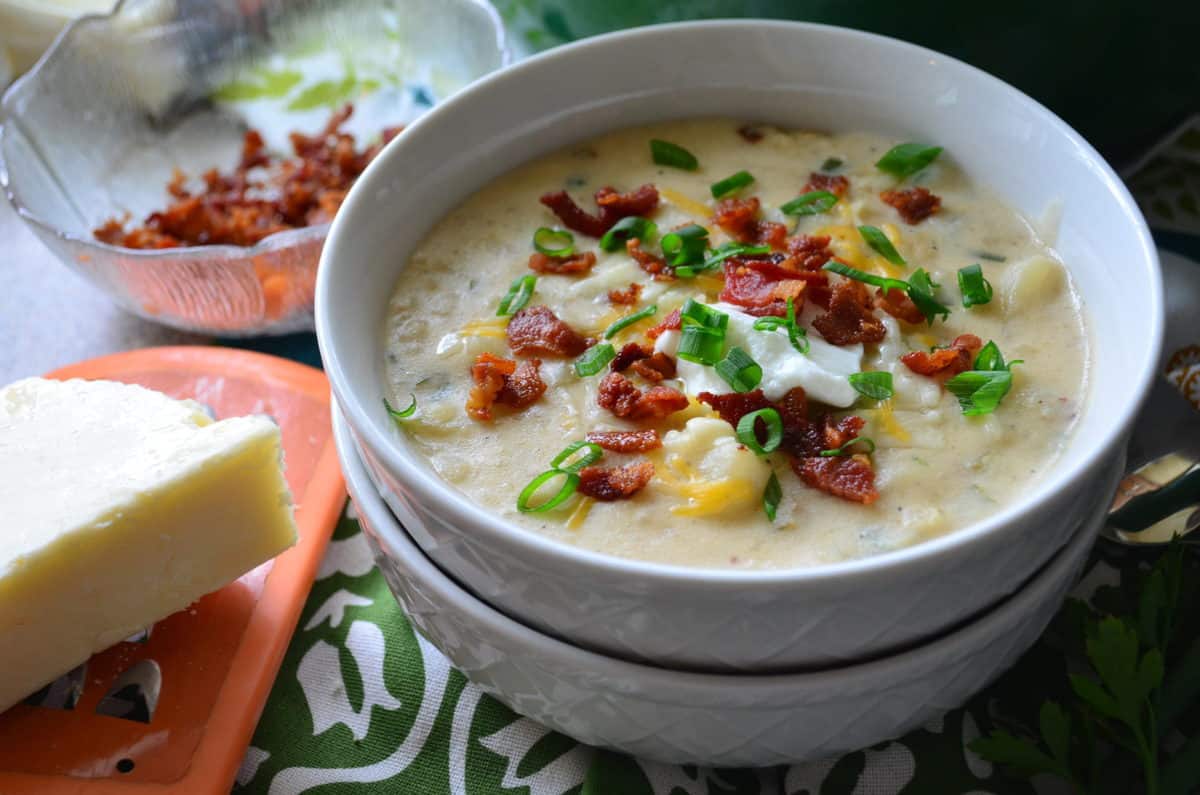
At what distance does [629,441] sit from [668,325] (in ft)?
0.88

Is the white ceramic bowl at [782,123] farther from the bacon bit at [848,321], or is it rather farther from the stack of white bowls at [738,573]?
the bacon bit at [848,321]

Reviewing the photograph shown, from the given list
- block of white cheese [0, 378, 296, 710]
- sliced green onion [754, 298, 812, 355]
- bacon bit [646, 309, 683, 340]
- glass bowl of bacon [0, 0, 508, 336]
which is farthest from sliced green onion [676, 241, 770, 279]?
glass bowl of bacon [0, 0, 508, 336]

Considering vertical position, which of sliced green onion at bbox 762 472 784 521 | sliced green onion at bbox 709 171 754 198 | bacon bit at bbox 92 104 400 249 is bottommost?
bacon bit at bbox 92 104 400 249

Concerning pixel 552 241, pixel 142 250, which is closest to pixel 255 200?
pixel 142 250

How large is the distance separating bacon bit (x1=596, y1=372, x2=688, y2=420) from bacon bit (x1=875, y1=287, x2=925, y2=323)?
1.40 ft

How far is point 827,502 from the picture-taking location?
1913 millimetres

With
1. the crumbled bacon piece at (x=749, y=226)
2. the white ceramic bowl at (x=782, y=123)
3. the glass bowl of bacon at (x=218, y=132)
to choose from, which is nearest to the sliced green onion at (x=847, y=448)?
the white ceramic bowl at (x=782, y=123)

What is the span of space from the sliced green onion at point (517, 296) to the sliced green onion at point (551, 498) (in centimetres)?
45

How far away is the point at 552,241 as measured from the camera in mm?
2447

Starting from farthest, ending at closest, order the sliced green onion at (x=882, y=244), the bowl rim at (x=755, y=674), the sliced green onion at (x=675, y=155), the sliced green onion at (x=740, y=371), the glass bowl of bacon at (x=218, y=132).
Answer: the glass bowl of bacon at (x=218, y=132)
the sliced green onion at (x=675, y=155)
the sliced green onion at (x=882, y=244)
the sliced green onion at (x=740, y=371)
the bowl rim at (x=755, y=674)

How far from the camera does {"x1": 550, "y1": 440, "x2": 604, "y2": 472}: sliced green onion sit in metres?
1.97

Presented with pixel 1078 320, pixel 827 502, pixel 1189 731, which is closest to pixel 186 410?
pixel 827 502

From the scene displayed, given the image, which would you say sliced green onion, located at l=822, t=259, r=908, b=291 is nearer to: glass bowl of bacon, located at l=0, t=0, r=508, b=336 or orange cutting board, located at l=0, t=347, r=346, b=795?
orange cutting board, located at l=0, t=347, r=346, b=795

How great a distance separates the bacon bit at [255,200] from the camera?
3188mm
